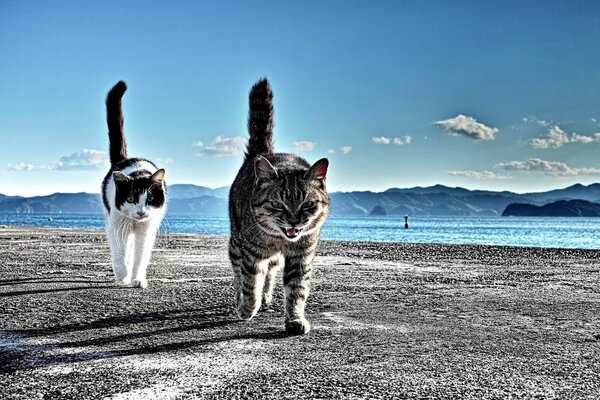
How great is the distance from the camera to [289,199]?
15.9 feet

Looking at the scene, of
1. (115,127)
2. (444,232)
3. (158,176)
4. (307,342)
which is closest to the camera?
(307,342)

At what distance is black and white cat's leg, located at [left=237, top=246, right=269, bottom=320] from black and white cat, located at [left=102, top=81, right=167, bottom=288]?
8.05 ft

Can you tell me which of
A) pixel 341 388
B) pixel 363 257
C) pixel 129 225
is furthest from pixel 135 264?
pixel 363 257

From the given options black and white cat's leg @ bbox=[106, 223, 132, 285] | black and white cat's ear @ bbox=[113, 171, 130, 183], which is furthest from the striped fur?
black and white cat's leg @ bbox=[106, 223, 132, 285]

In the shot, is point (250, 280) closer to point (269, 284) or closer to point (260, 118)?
A: point (269, 284)

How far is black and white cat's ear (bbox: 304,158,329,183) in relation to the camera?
195 inches

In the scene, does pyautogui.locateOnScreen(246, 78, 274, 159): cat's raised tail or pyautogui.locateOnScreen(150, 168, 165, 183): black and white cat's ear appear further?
pyautogui.locateOnScreen(150, 168, 165, 183): black and white cat's ear

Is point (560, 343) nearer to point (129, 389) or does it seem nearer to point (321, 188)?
point (321, 188)

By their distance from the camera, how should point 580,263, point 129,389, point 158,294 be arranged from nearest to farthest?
point 129,389, point 158,294, point 580,263

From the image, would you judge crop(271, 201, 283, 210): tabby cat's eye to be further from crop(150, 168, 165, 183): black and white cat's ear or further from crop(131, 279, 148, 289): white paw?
crop(131, 279, 148, 289): white paw

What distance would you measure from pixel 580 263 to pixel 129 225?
34.5ft

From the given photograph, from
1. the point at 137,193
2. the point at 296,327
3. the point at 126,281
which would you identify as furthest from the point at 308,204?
the point at 126,281

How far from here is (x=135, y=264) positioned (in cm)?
774

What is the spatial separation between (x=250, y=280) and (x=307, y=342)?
917 mm
